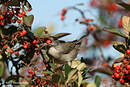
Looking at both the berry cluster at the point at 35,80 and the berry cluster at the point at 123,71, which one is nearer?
the berry cluster at the point at 123,71

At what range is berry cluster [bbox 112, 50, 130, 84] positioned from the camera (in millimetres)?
1785

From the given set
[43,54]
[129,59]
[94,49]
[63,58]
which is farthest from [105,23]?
[129,59]

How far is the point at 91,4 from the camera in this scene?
5.86m

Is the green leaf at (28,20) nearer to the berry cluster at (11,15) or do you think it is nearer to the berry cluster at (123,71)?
the berry cluster at (11,15)

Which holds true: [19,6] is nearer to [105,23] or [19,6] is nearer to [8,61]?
[8,61]

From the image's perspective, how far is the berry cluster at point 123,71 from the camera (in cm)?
178

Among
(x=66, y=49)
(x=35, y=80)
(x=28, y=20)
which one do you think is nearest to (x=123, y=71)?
(x=35, y=80)

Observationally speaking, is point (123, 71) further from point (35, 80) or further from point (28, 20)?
point (28, 20)

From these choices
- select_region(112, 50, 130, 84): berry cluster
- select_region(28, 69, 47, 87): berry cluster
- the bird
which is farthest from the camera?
the bird

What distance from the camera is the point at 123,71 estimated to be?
1.83 metres

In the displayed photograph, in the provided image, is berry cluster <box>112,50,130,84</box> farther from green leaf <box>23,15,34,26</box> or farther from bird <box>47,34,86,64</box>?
bird <box>47,34,86,64</box>

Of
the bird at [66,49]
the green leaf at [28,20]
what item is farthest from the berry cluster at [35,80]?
the bird at [66,49]

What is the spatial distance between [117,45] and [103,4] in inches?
163

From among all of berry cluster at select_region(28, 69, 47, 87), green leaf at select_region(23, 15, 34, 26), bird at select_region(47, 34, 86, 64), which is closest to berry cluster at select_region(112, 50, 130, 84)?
berry cluster at select_region(28, 69, 47, 87)
